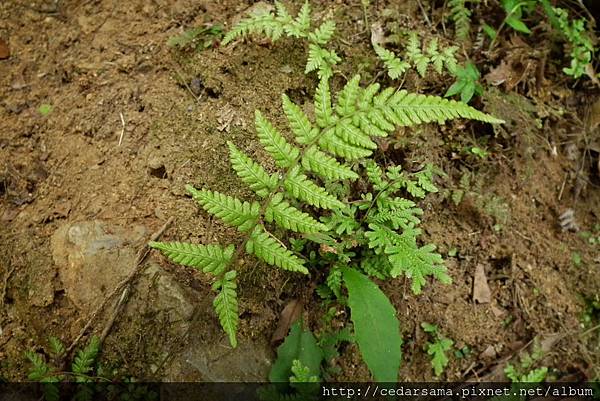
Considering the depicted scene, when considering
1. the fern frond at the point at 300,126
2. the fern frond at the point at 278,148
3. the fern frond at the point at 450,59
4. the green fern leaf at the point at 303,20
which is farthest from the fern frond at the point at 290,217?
the fern frond at the point at 450,59

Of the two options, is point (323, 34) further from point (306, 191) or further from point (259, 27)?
point (306, 191)

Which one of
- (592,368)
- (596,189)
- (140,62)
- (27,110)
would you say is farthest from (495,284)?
(27,110)

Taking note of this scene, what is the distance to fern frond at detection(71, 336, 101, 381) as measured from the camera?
221cm

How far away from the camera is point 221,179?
2600 mm

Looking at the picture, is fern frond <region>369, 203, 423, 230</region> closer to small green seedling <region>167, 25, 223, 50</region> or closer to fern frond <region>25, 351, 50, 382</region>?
small green seedling <region>167, 25, 223, 50</region>

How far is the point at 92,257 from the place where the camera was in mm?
2418

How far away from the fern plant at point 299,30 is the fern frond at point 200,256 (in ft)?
3.79

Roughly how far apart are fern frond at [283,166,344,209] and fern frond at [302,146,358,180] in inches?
2.3

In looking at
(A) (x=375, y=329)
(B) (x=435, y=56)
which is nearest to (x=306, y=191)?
(A) (x=375, y=329)

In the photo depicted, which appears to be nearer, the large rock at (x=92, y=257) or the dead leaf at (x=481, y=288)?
the large rock at (x=92, y=257)

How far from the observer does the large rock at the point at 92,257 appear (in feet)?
7.82

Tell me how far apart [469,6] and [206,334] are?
8.67 feet

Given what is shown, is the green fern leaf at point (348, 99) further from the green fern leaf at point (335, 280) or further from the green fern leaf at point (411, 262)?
the green fern leaf at point (335, 280)

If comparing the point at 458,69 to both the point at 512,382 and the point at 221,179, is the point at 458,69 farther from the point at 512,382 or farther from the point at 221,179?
the point at 512,382
